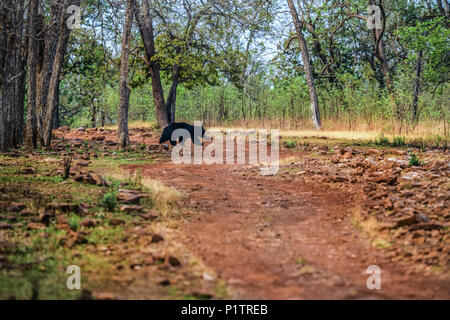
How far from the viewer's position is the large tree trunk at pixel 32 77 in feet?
32.5

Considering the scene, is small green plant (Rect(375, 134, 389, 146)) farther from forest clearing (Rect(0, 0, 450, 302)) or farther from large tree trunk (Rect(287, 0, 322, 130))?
large tree trunk (Rect(287, 0, 322, 130))

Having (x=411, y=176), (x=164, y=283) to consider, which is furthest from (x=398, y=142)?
(x=164, y=283)

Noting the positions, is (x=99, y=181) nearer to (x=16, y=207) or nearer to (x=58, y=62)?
(x=16, y=207)

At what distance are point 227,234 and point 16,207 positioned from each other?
2.31 metres

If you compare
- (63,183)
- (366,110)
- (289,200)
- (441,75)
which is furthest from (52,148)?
(441,75)

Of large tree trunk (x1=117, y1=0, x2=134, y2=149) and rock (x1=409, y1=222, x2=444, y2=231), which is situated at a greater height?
large tree trunk (x1=117, y1=0, x2=134, y2=149)

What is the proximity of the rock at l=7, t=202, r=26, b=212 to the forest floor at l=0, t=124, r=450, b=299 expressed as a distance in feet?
0.03

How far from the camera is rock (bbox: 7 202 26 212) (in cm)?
454

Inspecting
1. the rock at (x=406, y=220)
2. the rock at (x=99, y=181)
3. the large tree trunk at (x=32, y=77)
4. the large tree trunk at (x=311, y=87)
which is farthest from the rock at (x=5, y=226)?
the large tree trunk at (x=311, y=87)

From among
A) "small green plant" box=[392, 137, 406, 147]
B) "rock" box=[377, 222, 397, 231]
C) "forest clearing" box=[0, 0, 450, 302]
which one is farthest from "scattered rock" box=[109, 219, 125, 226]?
"small green plant" box=[392, 137, 406, 147]

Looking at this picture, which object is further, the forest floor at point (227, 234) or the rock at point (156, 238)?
the rock at point (156, 238)

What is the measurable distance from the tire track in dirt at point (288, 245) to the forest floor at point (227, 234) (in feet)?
0.05

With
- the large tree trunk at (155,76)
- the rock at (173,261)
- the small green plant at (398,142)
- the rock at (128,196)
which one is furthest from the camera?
the large tree trunk at (155,76)

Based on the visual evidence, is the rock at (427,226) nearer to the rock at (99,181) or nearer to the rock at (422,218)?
the rock at (422,218)
